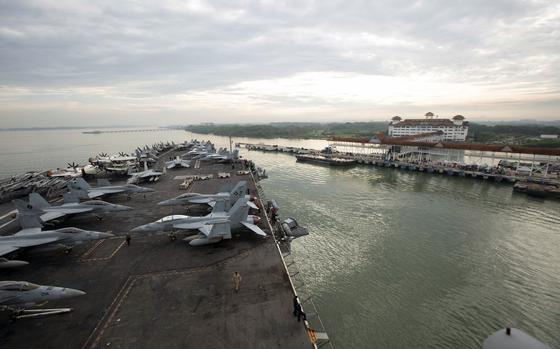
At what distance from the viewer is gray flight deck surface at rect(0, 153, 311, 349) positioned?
15.1 meters

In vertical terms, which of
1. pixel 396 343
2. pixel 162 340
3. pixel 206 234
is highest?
pixel 206 234

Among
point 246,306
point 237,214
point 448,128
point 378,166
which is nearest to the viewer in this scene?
point 246,306

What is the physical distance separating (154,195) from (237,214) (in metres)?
22.5

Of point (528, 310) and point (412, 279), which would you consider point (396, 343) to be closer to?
point (412, 279)

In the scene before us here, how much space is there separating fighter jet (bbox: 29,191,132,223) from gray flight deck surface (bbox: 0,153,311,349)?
19.4 feet

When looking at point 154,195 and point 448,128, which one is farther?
point 448,128

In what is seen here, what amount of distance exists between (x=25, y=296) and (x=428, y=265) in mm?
33906

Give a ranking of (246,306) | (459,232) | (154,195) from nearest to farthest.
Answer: (246,306) → (459,232) → (154,195)

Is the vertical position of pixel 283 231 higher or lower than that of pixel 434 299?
higher

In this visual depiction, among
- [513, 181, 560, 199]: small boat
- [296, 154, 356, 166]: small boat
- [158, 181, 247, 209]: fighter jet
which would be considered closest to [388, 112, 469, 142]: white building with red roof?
[296, 154, 356, 166]: small boat

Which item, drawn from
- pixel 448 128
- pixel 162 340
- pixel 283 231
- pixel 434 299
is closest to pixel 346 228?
pixel 283 231

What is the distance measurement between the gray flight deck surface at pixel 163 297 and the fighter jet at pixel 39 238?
137 cm

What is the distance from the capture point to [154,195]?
4306 cm

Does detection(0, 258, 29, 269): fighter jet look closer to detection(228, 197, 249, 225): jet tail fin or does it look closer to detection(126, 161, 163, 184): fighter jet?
detection(228, 197, 249, 225): jet tail fin
